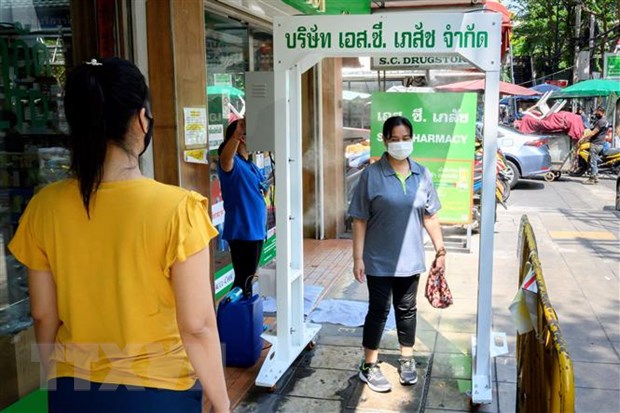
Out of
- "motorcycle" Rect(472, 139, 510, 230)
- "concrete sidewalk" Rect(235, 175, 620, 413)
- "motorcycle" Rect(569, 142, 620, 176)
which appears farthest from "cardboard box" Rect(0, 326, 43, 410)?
"motorcycle" Rect(569, 142, 620, 176)

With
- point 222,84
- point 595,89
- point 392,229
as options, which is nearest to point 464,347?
point 392,229

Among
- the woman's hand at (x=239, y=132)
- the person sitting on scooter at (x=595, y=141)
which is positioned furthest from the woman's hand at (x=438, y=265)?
the person sitting on scooter at (x=595, y=141)

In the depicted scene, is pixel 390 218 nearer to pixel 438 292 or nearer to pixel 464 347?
pixel 438 292

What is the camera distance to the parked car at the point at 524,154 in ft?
44.8

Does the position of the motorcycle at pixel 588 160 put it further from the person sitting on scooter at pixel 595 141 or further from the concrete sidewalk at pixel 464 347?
the concrete sidewalk at pixel 464 347

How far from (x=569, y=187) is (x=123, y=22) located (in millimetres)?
12407

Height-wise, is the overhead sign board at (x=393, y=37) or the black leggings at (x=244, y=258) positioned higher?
the overhead sign board at (x=393, y=37)

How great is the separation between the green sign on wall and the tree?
25.3 m

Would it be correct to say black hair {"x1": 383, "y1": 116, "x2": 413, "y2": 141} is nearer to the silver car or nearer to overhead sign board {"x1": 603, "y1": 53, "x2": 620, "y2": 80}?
the silver car

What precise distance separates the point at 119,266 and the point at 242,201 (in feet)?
9.60

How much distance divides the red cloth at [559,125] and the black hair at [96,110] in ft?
53.5

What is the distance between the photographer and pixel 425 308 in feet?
18.6

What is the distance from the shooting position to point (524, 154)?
13672mm

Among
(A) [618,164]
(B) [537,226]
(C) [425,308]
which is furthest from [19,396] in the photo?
(A) [618,164]
